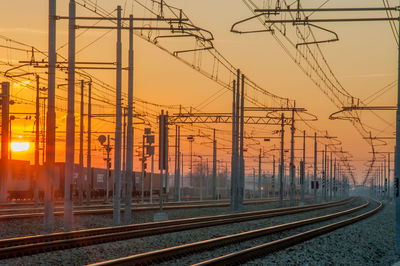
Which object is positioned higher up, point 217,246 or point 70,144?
point 70,144

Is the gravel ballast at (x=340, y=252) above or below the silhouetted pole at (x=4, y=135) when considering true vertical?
below

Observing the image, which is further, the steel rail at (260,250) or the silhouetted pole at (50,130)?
the silhouetted pole at (50,130)

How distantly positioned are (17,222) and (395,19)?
18996 millimetres

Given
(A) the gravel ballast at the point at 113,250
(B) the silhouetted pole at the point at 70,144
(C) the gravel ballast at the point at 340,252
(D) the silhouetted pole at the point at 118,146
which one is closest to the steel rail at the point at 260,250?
(C) the gravel ballast at the point at 340,252

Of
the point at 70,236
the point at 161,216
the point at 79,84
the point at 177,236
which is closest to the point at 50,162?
the point at 70,236

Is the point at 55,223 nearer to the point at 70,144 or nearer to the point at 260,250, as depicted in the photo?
the point at 70,144

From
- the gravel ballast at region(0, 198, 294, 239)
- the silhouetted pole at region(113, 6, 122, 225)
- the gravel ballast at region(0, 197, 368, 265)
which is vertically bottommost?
the gravel ballast at region(0, 198, 294, 239)

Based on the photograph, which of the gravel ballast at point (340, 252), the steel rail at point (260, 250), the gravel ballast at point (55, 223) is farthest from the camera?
the gravel ballast at point (55, 223)

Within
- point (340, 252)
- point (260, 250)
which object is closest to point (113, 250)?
point (260, 250)

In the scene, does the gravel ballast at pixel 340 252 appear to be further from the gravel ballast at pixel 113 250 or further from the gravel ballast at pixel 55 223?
the gravel ballast at pixel 55 223

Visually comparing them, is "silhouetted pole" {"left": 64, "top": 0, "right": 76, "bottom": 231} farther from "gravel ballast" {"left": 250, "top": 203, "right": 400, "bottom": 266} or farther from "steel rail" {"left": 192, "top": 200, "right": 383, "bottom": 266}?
"gravel ballast" {"left": 250, "top": 203, "right": 400, "bottom": 266}

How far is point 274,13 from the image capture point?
1784cm

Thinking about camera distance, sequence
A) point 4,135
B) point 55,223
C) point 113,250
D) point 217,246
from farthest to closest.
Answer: point 4,135 → point 55,223 → point 217,246 → point 113,250

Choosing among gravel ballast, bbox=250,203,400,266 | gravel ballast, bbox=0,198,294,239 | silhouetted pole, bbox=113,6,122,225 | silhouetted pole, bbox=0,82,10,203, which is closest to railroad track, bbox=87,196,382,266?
gravel ballast, bbox=250,203,400,266
